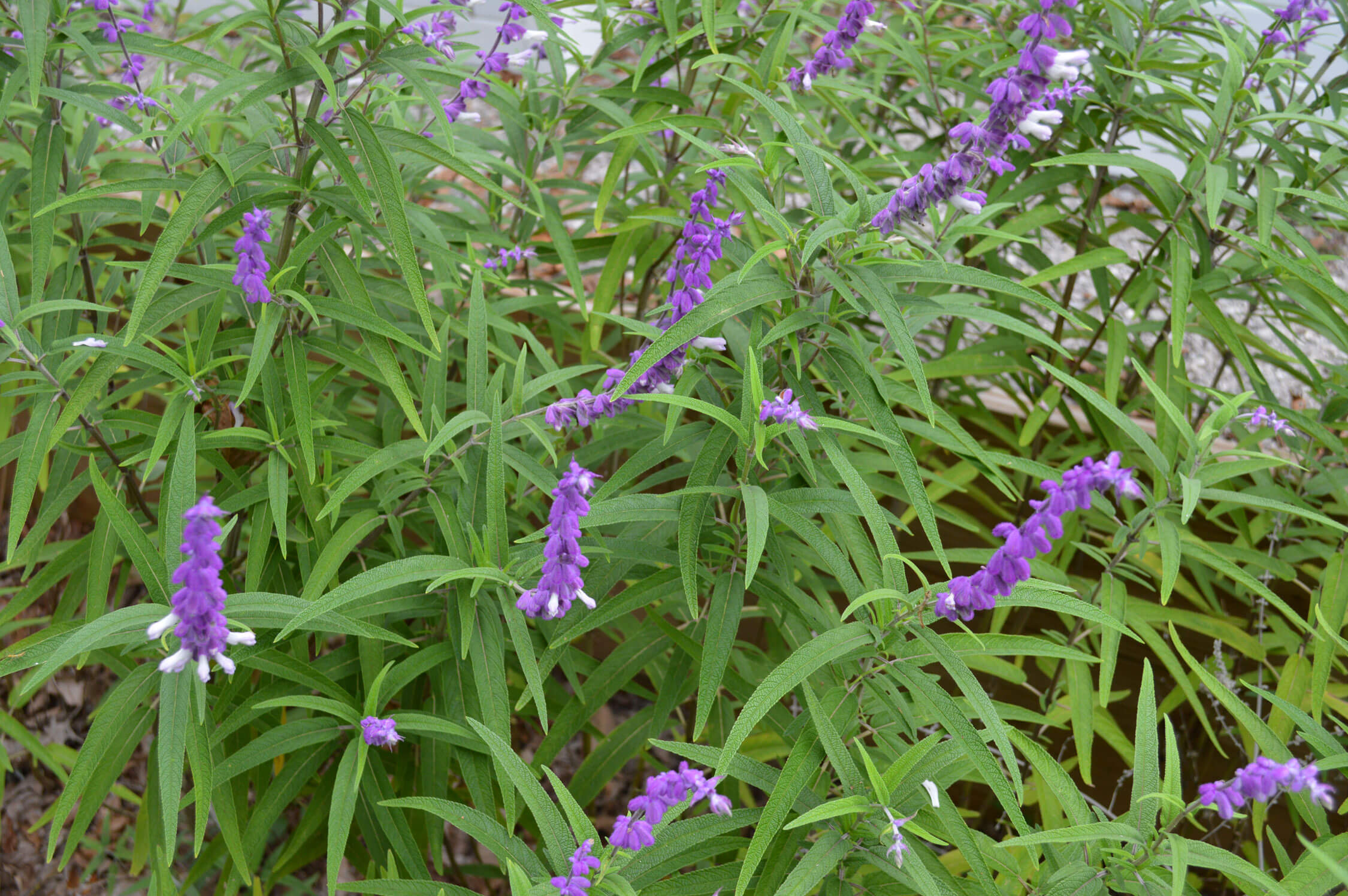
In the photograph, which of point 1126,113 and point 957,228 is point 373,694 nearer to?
point 957,228

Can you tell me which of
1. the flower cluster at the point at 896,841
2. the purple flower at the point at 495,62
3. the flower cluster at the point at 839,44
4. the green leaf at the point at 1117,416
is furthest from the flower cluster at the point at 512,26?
the flower cluster at the point at 896,841

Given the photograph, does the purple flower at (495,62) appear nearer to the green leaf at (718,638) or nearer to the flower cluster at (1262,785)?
the green leaf at (718,638)

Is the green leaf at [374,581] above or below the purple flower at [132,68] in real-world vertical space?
below

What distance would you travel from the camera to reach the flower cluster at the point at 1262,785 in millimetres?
1132

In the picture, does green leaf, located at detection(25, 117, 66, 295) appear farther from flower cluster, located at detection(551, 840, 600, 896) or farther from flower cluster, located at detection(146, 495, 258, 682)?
flower cluster, located at detection(551, 840, 600, 896)

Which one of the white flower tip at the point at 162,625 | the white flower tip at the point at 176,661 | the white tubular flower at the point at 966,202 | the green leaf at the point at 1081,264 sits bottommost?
the white flower tip at the point at 176,661

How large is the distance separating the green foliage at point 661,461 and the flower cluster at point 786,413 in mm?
29

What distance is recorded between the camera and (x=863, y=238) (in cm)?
148

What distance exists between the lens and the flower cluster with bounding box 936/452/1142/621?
114cm

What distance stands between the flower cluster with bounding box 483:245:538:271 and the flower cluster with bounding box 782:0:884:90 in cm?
76

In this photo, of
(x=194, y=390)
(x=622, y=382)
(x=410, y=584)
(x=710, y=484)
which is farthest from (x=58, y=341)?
(x=710, y=484)

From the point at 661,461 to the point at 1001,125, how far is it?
0.80 m

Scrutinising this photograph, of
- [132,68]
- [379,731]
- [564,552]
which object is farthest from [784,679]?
[132,68]

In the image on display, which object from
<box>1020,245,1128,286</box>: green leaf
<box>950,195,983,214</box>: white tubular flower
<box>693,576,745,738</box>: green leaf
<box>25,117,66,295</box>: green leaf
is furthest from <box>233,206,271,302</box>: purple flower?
<box>1020,245,1128,286</box>: green leaf
